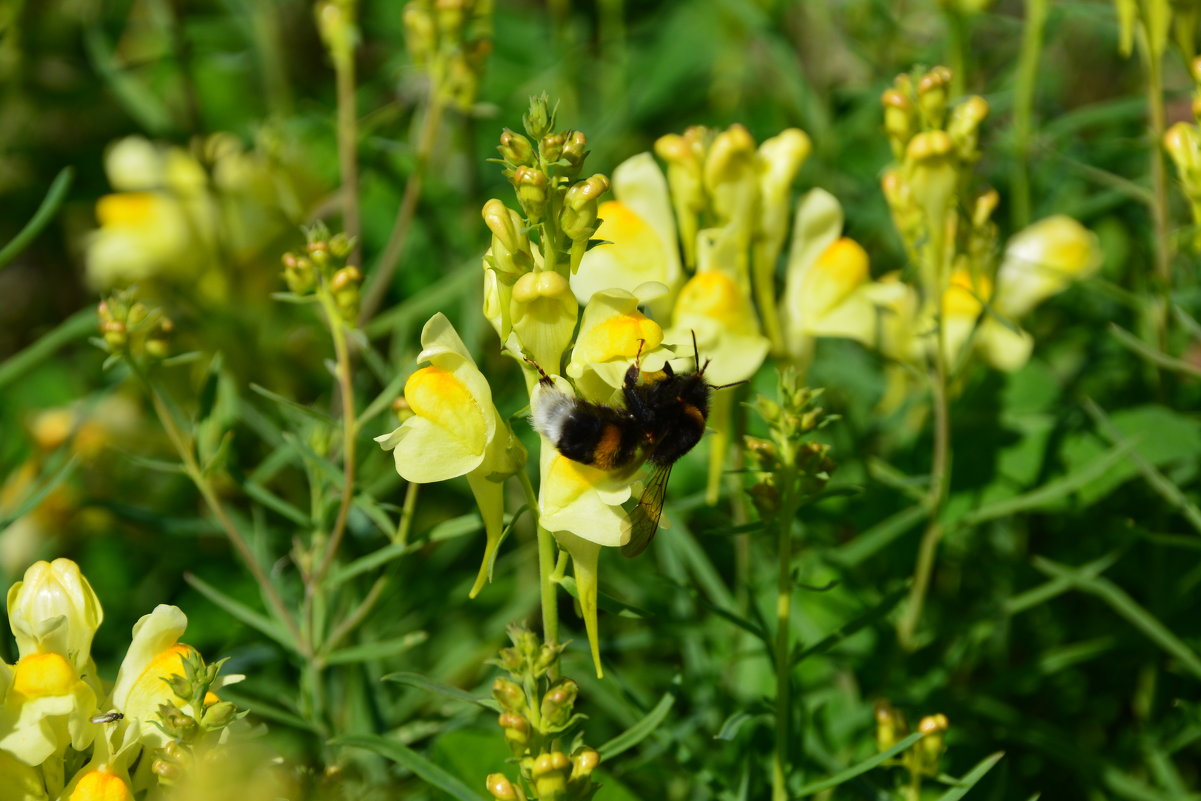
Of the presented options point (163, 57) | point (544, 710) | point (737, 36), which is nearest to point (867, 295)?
point (544, 710)

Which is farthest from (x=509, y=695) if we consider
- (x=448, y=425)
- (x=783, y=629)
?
(x=783, y=629)

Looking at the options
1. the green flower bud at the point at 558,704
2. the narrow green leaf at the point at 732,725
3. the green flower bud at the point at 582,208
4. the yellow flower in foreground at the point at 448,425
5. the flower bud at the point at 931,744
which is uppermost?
the green flower bud at the point at 582,208

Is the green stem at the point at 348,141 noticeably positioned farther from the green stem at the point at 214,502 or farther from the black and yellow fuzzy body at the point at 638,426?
the black and yellow fuzzy body at the point at 638,426

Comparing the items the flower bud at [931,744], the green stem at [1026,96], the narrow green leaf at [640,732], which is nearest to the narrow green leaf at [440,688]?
the narrow green leaf at [640,732]

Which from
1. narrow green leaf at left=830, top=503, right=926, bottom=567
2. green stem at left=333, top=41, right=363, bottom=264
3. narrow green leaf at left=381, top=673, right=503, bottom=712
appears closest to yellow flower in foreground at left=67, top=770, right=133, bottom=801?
narrow green leaf at left=381, top=673, right=503, bottom=712

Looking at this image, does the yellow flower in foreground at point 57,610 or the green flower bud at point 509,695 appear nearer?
the green flower bud at point 509,695

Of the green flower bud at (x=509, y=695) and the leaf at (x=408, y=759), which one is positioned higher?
the green flower bud at (x=509, y=695)
